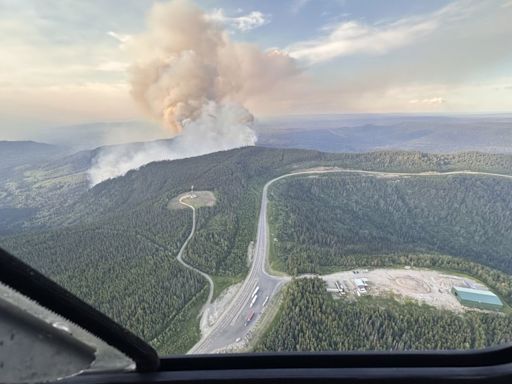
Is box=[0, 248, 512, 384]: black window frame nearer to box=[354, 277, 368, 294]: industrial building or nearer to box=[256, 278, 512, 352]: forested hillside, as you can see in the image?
box=[256, 278, 512, 352]: forested hillside

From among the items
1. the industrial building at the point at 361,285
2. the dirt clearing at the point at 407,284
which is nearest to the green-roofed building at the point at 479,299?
the dirt clearing at the point at 407,284

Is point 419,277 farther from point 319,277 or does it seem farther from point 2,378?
point 2,378

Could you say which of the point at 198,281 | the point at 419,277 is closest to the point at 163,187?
the point at 198,281

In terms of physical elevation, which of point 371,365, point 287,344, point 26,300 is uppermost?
point 26,300

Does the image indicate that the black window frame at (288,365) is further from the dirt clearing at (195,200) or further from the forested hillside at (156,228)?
the dirt clearing at (195,200)

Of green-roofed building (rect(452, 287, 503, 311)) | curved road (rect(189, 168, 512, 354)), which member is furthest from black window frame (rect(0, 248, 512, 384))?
green-roofed building (rect(452, 287, 503, 311))

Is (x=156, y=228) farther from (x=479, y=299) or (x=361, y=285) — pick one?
(x=479, y=299)

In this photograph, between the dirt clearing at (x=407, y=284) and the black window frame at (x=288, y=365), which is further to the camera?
the dirt clearing at (x=407, y=284)
